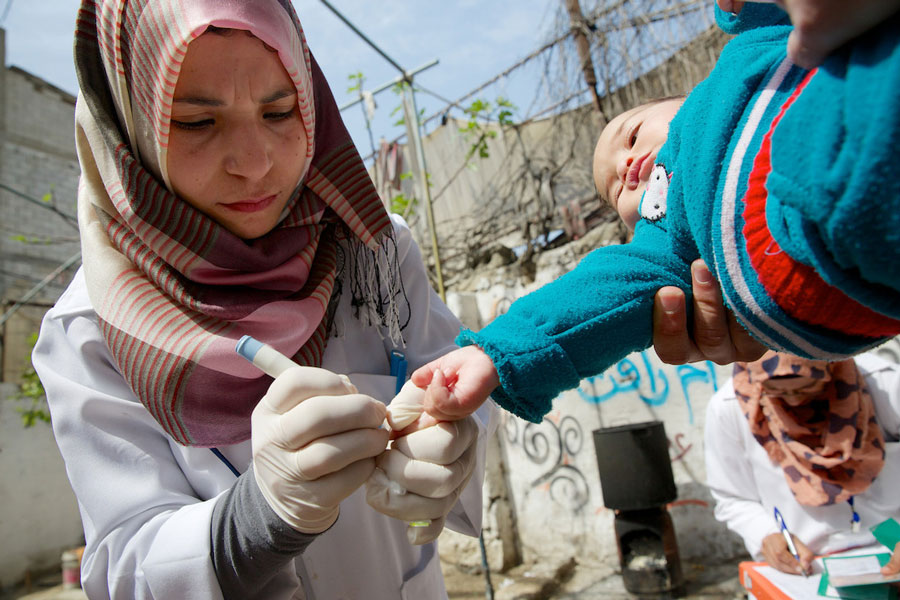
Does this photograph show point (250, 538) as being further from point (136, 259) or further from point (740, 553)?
point (740, 553)

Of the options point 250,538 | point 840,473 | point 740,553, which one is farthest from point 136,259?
point 740,553

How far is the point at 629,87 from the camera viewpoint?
4.68m

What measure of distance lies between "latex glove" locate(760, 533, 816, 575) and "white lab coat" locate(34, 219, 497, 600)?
1.84 meters

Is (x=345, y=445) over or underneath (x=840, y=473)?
over

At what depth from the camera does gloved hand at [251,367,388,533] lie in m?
0.85

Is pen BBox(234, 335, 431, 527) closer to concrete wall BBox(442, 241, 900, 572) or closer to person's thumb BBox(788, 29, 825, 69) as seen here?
person's thumb BBox(788, 29, 825, 69)

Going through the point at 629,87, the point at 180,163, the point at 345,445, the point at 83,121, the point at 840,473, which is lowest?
the point at 840,473

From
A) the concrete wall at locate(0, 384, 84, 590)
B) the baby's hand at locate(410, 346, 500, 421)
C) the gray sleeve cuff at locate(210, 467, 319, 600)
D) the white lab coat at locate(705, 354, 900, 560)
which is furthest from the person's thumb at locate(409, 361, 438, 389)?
the concrete wall at locate(0, 384, 84, 590)

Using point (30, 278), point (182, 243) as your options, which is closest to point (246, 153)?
point (182, 243)

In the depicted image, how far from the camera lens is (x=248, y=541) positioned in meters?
0.91

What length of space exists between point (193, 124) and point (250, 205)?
0.19 meters

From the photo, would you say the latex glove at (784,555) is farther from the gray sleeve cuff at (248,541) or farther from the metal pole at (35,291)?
the metal pole at (35,291)

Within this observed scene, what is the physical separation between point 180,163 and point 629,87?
4318 mm

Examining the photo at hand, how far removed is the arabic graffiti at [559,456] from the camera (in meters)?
4.33
